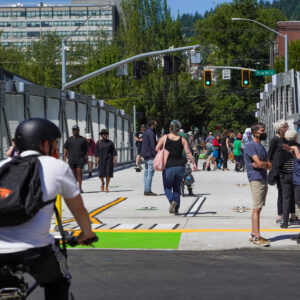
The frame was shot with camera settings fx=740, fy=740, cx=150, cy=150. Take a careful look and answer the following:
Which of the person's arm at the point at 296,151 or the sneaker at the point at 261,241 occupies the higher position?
the person's arm at the point at 296,151

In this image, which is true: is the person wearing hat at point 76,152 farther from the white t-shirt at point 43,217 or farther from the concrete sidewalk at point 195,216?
the white t-shirt at point 43,217

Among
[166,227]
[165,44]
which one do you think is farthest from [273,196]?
[165,44]

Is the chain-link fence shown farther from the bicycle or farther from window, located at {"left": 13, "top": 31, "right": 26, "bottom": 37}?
window, located at {"left": 13, "top": 31, "right": 26, "bottom": 37}

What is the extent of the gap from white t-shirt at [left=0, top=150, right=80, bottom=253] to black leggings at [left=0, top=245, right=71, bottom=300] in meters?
0.03

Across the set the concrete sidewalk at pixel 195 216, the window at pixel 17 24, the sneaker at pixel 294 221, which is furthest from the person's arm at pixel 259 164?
Answer: the window at pixel 17 24

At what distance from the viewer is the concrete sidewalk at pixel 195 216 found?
10281 mm

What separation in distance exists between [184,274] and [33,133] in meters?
4.18

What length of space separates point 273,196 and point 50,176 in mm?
14926

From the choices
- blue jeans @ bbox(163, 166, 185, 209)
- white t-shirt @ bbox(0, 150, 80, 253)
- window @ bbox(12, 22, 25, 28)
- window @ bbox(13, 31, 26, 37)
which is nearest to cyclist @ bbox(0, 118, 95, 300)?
white t-shirt @ bbox(0, 150, 80, 253)

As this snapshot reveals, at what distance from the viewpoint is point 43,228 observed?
3613 mm

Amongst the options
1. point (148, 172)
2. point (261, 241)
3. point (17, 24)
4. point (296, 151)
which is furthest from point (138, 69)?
point (17, 24)

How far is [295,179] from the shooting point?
407 inches

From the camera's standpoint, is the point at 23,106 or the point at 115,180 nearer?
the point at 23,106

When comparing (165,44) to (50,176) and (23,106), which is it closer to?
(23,106)
